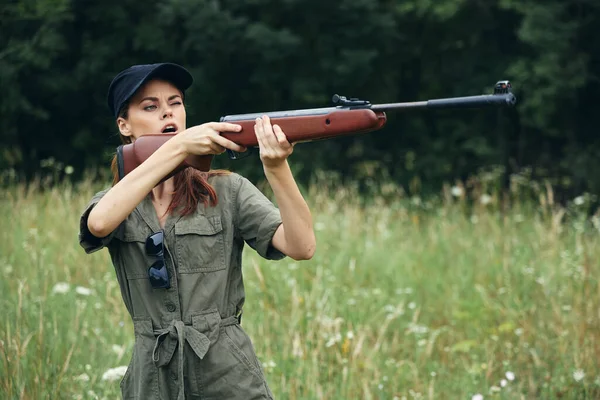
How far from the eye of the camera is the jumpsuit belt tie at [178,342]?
7.35ft

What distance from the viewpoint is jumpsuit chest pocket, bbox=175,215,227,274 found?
2.34 meters

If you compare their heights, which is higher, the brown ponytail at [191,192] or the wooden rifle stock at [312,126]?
the wooden rifle stock at [312,126]

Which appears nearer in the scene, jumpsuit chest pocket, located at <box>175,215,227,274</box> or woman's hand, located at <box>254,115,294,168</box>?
woman's hand, located at <box>254,115,294,168</box>

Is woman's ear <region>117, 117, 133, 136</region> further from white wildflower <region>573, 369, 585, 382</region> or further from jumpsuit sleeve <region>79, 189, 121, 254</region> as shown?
white wildflower <region>573, 369, 585, 382</region>

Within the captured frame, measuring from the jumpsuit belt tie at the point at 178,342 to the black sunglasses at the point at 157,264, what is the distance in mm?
124

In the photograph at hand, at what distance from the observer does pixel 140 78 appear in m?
2.46

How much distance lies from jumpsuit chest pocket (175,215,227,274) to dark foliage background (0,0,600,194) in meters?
10.4

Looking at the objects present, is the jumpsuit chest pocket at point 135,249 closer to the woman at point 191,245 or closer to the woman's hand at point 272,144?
the woman at point 191,245

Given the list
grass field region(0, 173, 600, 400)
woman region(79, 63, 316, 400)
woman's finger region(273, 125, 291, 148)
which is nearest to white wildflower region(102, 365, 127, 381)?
grass field region(0, 173, 600, 400)

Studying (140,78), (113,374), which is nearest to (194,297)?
(140,78)

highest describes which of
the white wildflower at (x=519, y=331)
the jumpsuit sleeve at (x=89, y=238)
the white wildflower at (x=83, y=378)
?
the jumpsuit sleeve at (x=89, y=238)

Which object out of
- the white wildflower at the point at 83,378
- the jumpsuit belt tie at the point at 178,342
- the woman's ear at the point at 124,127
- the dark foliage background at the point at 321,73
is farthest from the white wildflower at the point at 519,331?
the dark foliage background at the point at 321,73

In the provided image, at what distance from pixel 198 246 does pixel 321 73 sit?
449 inches

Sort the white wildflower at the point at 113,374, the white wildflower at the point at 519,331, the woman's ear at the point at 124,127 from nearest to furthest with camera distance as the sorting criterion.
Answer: the woman's ear at the point at 124,127
the white wildflower at the point at 113,374
the white wildflower at the point at 519,331
